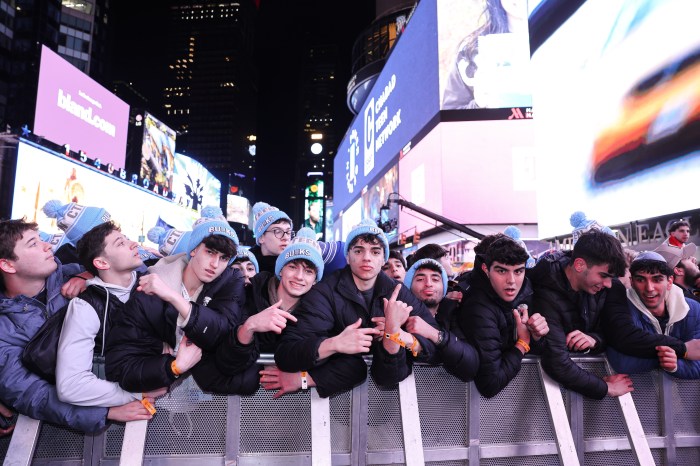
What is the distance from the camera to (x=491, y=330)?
2.98 m

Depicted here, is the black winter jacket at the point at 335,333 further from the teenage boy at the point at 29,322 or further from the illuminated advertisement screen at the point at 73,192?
the illuminated advertisement screen at the point at 73,192

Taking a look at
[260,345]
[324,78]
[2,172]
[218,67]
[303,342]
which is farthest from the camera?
[218,67]

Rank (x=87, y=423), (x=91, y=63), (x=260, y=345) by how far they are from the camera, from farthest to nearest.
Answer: (x=91, y=63) < (x=260, y=345) < (x=87, y=423)

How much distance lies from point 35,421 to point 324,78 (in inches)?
4144

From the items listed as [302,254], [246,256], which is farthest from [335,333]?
[246,256]

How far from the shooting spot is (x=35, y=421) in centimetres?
250

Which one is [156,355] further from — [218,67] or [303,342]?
[218,67]

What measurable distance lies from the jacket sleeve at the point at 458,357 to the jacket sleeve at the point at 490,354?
8cm

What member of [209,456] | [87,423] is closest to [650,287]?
[209,456]

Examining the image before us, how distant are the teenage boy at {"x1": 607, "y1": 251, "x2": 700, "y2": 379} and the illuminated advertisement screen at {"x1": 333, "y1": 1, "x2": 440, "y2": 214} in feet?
47.1

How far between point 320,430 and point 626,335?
2.28 metres

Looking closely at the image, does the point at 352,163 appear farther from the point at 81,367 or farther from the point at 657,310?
the point at 81,367

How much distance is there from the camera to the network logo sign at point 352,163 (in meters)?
35.2

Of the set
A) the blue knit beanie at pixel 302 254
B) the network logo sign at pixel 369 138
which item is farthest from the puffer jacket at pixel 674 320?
the network logo sign at pixel 369 138
